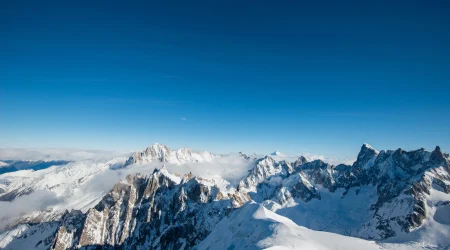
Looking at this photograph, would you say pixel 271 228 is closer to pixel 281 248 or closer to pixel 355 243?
pixel 281 248

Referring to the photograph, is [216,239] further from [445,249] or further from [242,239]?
[445,249]

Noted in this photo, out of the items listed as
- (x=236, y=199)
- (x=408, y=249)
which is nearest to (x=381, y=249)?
(x=408, y=249)

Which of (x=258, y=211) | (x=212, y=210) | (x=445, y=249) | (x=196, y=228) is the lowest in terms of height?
(x=445, y=249)

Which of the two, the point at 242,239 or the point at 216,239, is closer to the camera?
the point at 242,239

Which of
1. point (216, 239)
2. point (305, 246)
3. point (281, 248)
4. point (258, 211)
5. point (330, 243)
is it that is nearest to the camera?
point (281, 248)

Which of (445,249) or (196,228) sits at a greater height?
(196,228)

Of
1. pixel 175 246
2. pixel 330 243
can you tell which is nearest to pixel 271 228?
pixel 330 243

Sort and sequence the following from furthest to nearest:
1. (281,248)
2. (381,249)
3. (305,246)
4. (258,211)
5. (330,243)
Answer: (258,211) < (381,249) < (330,243) < (305,246) < (281,248)

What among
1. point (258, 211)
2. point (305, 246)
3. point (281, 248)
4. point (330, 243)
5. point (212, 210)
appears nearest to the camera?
point (281, 248)

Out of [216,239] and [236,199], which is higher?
[236,199]
